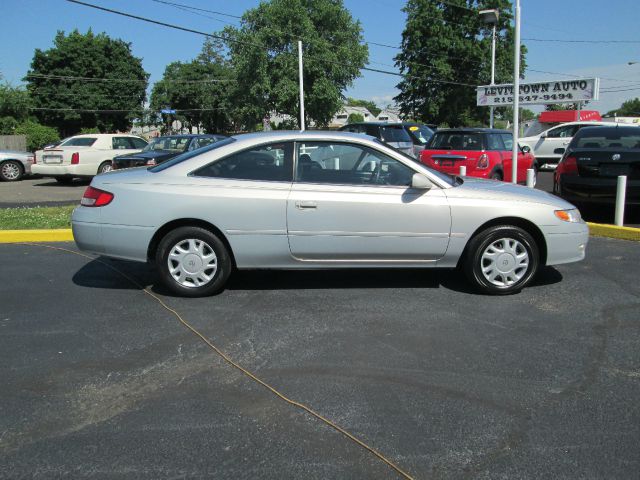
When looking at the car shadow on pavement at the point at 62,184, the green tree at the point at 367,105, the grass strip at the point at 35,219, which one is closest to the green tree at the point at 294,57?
the car shadow on pavement at the point at 62,184

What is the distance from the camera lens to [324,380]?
358cm

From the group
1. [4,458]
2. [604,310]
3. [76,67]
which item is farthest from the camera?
[76,67]

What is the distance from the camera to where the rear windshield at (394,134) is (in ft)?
47.6

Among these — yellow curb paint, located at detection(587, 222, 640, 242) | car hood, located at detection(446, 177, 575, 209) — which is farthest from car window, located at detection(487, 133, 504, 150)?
car hood, located at detection(446, 177, 575, 209)

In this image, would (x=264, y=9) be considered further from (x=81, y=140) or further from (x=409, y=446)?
(x=409, y=446)

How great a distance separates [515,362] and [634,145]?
22.0 ft

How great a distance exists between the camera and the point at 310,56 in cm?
4231

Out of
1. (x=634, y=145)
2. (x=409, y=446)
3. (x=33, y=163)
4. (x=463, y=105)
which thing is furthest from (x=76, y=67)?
(x=409, y=446)

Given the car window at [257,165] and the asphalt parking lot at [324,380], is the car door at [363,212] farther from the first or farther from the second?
the asphalt parking lot at [324,380]

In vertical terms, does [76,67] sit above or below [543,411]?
above

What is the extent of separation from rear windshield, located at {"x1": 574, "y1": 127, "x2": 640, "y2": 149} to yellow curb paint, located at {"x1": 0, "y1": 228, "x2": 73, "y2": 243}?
8077mm

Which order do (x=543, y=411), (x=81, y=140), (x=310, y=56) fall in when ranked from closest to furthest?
(x=543, y=411) → (x=81, y=140) → (x=310, y=56)

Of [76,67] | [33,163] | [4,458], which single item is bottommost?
[4,458]

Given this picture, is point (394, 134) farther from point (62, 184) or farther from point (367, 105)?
point (367, 105)
